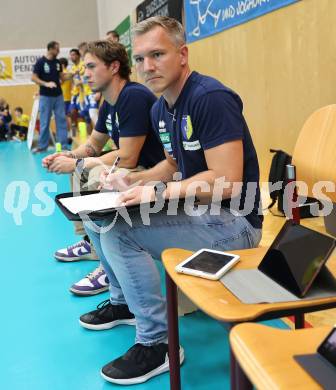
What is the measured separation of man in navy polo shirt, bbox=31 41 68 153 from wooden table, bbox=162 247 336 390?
7.40m

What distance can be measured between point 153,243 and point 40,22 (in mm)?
11626

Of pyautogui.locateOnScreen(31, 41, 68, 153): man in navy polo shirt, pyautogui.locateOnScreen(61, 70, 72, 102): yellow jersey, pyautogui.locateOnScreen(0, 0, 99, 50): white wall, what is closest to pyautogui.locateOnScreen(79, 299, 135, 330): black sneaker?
pyautogui.locateOnScreen(31, 41, 68, 153): man in navy polo shirt

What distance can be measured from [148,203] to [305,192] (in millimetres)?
624

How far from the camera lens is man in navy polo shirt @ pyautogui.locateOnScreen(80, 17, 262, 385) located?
143 centimetres

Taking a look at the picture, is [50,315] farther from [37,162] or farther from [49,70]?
[49,70]

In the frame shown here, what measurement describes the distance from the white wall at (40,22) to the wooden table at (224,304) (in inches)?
457

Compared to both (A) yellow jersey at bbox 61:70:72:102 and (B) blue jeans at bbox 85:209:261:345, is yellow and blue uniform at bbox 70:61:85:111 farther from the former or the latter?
(B) blue jeans at bbox 85:209:261:345

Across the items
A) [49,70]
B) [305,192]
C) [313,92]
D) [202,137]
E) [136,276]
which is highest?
[49,70]

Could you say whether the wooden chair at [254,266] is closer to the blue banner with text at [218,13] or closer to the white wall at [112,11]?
the blue banner with text at [218,13]

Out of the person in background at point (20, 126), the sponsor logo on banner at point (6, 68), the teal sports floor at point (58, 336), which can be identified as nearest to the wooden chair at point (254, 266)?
the teal sports floor at point (58, 336)

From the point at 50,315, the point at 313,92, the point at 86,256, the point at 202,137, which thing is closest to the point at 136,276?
the point at 202,137

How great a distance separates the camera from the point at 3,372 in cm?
172

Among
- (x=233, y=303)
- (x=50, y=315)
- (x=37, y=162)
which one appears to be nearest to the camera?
(x=233, y=303)

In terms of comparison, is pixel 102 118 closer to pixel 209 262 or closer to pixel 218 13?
pixel 209 262
